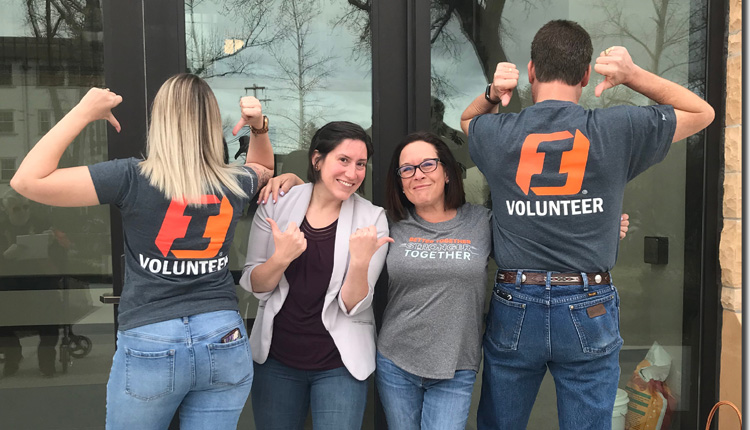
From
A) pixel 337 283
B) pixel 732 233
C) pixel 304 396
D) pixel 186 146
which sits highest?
pixel 186 146

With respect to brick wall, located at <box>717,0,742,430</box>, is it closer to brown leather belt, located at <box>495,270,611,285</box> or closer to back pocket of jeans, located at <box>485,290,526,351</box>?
brown leather belt, located at <box>495,270,611,285</box>

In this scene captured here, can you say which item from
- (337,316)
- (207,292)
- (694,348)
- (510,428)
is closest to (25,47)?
(207,292)

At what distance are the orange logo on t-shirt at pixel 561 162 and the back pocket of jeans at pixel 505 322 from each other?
0.41m

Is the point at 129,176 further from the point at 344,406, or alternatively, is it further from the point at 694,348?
the point at 694,348

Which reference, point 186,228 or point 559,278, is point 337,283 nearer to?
point 186,228

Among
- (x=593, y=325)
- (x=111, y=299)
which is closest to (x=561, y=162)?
(x=593, y=325)

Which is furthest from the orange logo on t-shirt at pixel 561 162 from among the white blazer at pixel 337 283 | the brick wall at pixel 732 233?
the brick wall at pixel 732 233

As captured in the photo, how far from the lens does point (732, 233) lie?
306 cm

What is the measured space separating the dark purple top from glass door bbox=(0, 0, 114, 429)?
108 cm

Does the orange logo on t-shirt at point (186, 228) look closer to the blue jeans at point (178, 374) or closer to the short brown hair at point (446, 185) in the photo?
the blue jeans at point (178, 374)

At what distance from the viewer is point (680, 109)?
2127 millimetres

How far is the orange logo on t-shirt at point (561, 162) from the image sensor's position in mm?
2031

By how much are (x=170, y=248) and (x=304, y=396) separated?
815mm

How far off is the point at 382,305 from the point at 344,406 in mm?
812
